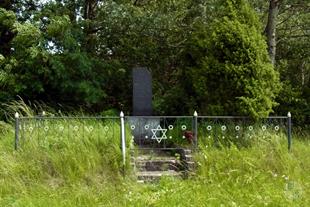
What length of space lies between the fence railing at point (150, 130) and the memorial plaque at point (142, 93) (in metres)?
0.45

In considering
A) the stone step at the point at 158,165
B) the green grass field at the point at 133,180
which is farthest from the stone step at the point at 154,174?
the green grass field at the point at 133,180

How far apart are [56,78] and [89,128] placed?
3.48 metres

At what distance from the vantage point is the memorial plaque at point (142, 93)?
9.10m

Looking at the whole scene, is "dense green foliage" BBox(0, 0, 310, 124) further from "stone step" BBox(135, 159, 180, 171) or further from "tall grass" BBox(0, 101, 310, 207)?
"stone step" BBox(135, 159, 180, 171)

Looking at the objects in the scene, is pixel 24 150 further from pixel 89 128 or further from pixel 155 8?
pixel 155 8

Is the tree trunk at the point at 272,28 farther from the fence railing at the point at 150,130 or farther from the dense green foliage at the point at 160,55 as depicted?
the fence railing at the point at 150,130

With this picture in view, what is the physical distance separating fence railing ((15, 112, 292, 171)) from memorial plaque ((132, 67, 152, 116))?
0.45 meters

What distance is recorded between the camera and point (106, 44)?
40.6 feet

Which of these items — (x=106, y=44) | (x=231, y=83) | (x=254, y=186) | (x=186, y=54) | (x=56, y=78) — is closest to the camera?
(x=254, y=186)

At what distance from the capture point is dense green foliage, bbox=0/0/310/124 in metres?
8.35

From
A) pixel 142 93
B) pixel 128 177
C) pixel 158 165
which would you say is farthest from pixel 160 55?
pixel 128 177

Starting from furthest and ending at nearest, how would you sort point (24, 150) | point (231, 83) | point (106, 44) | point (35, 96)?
point (106, 44)
point (35, 96)
point (231, 83)
point (24, 150)

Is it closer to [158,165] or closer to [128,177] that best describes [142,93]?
[158,165]

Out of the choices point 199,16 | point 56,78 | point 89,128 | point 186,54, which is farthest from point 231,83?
point 56,78
